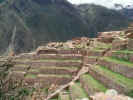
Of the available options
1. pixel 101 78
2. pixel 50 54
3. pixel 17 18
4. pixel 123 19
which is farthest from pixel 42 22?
pixel 101 78

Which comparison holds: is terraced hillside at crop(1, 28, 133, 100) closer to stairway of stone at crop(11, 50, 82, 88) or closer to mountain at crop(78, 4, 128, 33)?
stairway of stone at crop(11, 50, 82, 88)

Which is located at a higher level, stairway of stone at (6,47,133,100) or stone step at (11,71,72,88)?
stairway of stone at (6,47,133,100)

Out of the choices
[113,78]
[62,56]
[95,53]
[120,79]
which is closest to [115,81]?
[120,79]

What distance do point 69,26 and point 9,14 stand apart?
17331 mm

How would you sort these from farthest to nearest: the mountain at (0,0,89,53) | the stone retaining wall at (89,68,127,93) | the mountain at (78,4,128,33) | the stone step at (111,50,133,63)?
the mountain at (78,4,128,33) < the mountain at (0,0,89,53) < the stone step at (111,50,133,63) < the stone retaining wall at (89,68,127,93)

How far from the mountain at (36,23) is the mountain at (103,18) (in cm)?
274

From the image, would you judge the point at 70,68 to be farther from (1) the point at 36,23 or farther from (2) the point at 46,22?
(2) the point at 46,22

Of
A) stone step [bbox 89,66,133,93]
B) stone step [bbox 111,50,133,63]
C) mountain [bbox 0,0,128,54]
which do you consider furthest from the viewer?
mountain [bbox 0,0,128,54]

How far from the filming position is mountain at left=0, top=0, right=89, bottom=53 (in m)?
50.3

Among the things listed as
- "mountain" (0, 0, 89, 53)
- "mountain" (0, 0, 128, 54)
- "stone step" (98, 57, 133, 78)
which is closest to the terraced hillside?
"stone step" (98, 57, 133, 78)

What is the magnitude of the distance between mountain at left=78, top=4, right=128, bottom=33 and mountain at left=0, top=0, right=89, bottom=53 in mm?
2737

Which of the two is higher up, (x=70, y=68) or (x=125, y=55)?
(x=125, y=55)

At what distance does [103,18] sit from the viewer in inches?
2630

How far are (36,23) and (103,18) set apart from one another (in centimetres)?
2045
